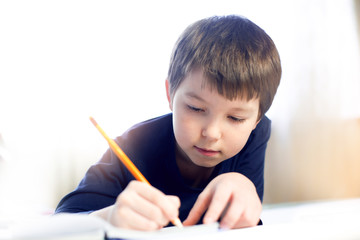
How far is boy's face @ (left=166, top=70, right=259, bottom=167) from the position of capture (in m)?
0.47

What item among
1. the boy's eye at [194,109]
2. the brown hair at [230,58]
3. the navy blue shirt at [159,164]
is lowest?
the navy blue shirt at [159,164]

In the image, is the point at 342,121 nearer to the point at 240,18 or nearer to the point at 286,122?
the point at 286,122

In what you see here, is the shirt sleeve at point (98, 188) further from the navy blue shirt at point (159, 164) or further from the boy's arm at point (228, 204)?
the boy's arm at point (228, 204)

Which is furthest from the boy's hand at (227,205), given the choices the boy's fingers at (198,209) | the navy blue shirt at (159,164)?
the navy blue shirt at (159,164)

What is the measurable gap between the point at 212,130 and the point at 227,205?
0.35ft

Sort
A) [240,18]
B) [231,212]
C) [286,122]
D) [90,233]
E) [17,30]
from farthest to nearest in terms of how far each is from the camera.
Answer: [286,122]
[17,30]
[240,18]
[231,212]
[90,233]

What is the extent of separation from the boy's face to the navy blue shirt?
0.41 ft

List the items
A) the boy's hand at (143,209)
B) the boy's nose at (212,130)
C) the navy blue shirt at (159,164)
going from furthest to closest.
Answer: the navy blue shirt at (159,164)
the boy's nose at (212,130)
the boy's hand at (143,209)

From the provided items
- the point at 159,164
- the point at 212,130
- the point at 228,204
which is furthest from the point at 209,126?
the point at 159,164

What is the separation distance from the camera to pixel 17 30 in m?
1.01

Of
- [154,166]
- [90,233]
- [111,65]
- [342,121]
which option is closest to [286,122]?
[342,121]

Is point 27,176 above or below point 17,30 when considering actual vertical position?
below

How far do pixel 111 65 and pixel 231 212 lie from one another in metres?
0.81

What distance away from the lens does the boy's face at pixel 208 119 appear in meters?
0.47
